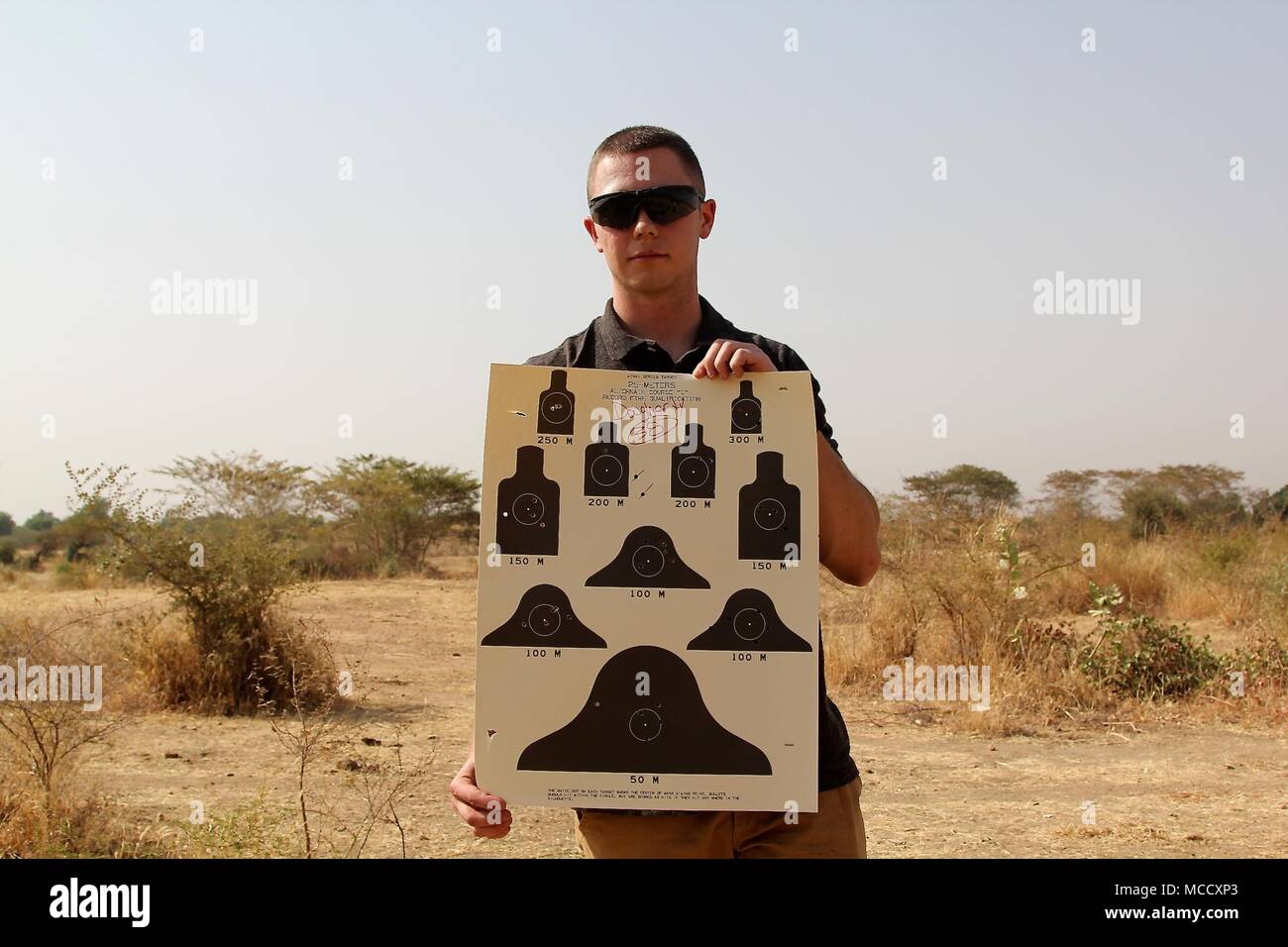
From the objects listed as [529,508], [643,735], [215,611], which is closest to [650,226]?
[529,508]

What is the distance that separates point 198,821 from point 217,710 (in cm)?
322

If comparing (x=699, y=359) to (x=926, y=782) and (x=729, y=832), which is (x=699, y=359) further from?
(x=926, y=782)

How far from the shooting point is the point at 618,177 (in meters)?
2.38

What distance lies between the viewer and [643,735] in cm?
219

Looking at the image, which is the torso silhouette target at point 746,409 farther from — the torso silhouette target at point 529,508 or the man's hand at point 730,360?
the torso silhouette target at point 529,508

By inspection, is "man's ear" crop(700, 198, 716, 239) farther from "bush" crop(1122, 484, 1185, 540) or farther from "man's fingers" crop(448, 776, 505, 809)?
"bush" crop(1122, 484, 1185, 540)

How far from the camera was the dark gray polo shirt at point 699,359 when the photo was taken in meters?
2.23

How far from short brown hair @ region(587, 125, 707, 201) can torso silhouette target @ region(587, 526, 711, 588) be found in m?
0.77

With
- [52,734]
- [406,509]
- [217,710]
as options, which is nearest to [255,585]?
[217,710]

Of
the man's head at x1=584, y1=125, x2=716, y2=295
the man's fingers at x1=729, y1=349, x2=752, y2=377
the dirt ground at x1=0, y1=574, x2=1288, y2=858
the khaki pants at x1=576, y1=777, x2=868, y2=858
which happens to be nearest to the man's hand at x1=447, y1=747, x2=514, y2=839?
the khaki pants at x1=576, y1=777, x2=868, y2=858

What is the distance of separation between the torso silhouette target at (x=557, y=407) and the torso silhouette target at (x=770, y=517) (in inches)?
14.9

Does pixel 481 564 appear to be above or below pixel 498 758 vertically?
above

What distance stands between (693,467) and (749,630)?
1.13 feet

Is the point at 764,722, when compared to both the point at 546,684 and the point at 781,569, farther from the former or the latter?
the point at 546,684
